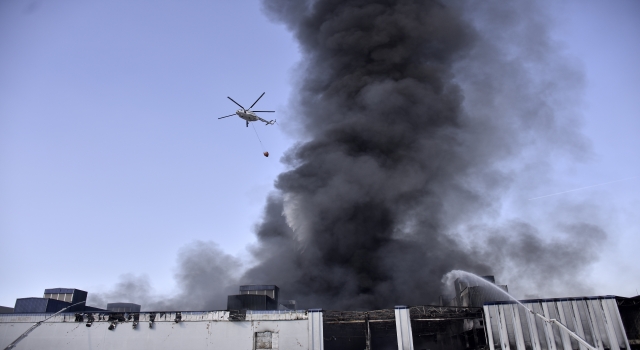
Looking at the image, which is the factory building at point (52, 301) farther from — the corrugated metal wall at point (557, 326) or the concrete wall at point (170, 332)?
the corrugated metal wall at point (557, 326)

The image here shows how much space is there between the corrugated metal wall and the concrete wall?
14575mm

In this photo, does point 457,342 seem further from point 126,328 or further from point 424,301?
point 126,328

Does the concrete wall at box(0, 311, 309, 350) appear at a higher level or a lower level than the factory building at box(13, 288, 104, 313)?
lower

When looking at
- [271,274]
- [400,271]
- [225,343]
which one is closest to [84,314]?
Result: [225,343]

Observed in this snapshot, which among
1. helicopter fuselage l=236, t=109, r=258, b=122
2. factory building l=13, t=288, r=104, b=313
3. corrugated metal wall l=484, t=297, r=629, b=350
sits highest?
helicopter fuselage l=236, t=109, r=258, b=122

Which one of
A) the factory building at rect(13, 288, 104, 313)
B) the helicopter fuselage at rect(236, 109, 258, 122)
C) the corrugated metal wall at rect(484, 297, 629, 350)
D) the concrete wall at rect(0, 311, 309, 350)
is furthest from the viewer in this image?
the helicopter fuselage at rect(236, 109, 258, 122)

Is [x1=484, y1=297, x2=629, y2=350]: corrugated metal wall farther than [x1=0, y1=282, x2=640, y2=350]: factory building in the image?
No

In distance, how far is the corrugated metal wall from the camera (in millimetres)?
29781

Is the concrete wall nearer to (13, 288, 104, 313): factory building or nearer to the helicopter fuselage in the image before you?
(13, 288, 104, 313): factory building

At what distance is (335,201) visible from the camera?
49750 mm

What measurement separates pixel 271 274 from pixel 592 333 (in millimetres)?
33748

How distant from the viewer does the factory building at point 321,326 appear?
99.6 ft

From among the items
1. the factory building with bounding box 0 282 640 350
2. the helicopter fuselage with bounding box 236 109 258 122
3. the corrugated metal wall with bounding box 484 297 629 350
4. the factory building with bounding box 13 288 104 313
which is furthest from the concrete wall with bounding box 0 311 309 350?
the helicopter fuselage with bounding box 236 109 258 122

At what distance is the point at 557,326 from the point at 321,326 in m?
16.9
